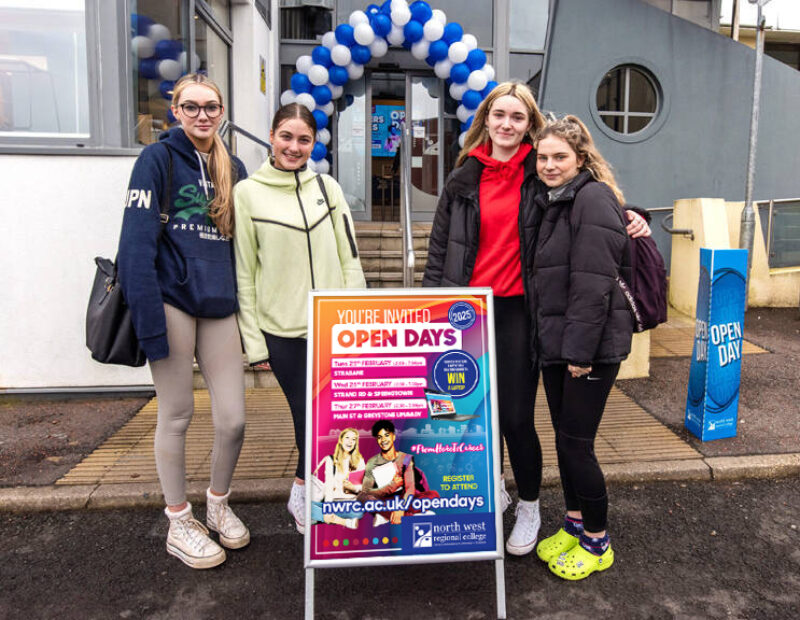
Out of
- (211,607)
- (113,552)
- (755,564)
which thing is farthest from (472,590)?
(113,552)

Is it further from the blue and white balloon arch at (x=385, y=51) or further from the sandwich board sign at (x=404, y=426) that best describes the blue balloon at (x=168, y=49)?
the sandwich board sign at (x=404, y=426)

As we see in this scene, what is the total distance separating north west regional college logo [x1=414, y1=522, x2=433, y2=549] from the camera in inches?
100.0

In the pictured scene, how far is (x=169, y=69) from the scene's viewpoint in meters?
5.77

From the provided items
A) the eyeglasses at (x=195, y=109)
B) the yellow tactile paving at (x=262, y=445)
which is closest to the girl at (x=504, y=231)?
the eyeglasses at (x=195, y=109)

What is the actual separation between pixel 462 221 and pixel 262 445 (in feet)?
7.30

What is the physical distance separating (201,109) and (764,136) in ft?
37.5

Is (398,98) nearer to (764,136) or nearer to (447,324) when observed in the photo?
(764,136)

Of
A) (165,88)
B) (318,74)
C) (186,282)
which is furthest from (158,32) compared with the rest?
(186,282)

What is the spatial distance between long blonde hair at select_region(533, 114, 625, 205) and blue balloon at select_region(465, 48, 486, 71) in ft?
22.0

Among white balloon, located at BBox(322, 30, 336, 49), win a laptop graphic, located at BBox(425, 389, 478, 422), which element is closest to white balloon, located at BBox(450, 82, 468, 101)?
white balloon, located at BBox(322, 30, 336, 49)

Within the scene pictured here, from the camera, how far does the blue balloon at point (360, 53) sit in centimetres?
873

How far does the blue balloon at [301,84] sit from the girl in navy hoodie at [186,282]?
6.41 meters

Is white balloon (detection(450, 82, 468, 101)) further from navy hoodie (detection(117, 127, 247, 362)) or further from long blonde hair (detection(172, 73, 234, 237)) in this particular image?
navy hoodie (detection(117, 127, 247, 362))

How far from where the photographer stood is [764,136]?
37.2ft
